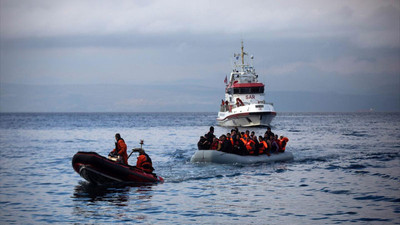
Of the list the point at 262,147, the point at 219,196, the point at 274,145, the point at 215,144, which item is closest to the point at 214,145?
the point at 215,144

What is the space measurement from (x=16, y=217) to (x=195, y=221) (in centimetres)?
525

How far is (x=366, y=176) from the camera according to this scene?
2038 centimetres

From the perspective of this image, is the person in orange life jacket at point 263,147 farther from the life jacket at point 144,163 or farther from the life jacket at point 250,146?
the life jacket at point 144,163

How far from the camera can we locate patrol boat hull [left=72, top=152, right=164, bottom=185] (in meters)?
17.3

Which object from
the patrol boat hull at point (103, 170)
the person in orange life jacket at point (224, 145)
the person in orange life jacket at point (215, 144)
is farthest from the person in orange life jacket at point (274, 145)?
the patrol boat hull at point (103, 170)

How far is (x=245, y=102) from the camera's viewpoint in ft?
204

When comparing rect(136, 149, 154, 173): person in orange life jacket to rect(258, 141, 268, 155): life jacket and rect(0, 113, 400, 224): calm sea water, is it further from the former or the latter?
rect(258, 141, 268, 155): life jacket

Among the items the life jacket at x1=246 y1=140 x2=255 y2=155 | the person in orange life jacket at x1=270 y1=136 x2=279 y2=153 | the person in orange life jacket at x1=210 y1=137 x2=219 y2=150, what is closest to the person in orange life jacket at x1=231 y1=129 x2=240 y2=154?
the life jacket at x1=246 y1=140 x2=255 y2=155

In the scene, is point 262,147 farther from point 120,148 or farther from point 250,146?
point 120,148

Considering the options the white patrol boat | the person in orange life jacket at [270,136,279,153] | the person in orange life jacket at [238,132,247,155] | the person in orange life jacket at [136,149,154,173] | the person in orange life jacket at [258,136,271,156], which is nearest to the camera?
the person in orange life jacket at [136,149,154,173]

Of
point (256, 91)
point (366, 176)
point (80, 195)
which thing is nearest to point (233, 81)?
point (256, 91)

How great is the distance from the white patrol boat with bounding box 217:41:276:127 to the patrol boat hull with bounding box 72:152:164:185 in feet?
125

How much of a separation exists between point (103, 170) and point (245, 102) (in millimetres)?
45847

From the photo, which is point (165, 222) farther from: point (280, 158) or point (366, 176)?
point (280, 158)
